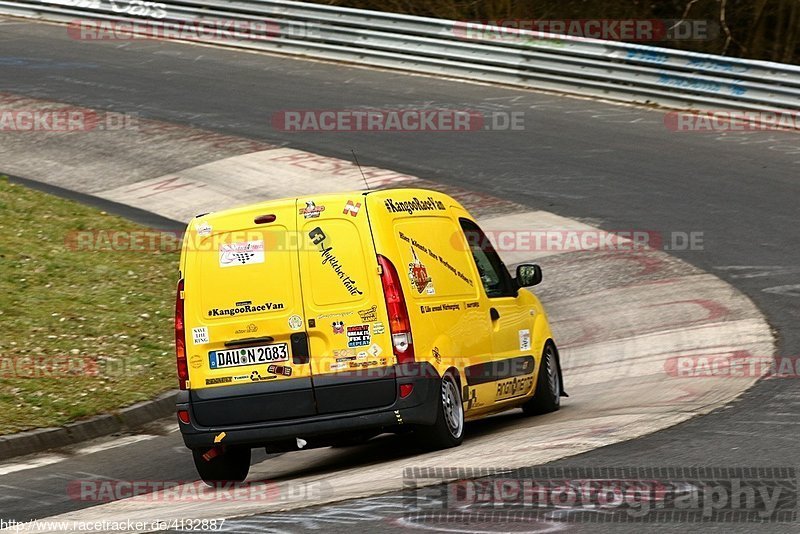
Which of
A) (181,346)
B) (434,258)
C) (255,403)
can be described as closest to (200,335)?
(181,346)

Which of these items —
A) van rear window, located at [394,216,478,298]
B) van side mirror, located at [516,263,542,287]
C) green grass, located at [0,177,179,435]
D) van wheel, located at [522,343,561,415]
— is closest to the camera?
van rear window, located at [394,216,478,298]

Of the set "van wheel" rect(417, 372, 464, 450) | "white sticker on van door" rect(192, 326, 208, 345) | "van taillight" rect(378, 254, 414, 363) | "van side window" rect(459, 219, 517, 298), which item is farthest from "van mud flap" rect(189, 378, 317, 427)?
"van side window" rect(459, 219, 517, 298)

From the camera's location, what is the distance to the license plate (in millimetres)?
8469

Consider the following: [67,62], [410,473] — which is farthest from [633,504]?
[67,62]

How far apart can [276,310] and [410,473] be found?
59.4 inches

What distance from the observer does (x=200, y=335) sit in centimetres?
861

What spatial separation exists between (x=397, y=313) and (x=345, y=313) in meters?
0.35

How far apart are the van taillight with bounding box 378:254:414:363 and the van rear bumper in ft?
0.33

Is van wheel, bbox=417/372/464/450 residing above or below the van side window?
below

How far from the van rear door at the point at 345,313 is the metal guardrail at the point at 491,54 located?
13553mm

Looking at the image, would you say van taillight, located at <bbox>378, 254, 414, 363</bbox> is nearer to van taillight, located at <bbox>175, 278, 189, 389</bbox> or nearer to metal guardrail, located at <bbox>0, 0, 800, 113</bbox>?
van taillight, located at <bbox>175, 278, 189, 389</bbox>

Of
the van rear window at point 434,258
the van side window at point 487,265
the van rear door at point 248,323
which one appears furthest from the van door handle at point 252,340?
the van side window at point 487,265

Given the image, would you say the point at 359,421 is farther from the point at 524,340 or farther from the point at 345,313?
the point at 524,340

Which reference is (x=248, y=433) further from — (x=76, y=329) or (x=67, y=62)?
(x=67, y=62)
